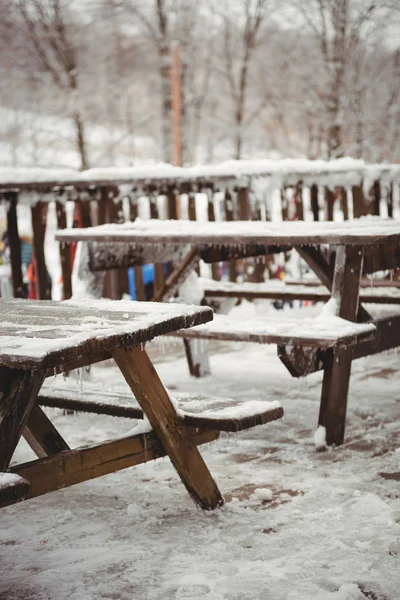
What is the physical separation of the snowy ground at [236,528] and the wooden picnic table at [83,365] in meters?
0.25

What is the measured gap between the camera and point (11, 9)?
78.0 ft

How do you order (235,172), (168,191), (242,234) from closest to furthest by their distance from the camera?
1. (242,234)
2. (168,191)
3. (235,172)

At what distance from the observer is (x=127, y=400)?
3246 millimetres

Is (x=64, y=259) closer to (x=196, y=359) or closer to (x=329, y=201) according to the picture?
(x=196, y=359)

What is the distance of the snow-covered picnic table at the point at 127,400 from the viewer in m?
2.31

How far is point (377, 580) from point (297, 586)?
0.23 m

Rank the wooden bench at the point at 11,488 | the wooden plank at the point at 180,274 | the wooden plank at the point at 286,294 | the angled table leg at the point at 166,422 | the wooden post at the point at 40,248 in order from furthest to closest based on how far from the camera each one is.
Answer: the wooden post at the point at 40,248 → the wooden plank at the point at 286,294 → the wooden plank at the point at 180,274 → the angled table leg at the point at 166,422 → the wooden bench at the point at 11,488

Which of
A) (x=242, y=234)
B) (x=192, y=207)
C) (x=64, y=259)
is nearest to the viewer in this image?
(x=242, y=234)

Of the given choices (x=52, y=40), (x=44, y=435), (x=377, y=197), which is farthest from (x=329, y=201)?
(x=52, y=40)

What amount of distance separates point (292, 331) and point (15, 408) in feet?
5.44

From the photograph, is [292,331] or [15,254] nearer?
[292,331]

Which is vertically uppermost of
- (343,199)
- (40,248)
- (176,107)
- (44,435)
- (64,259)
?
(176,107)

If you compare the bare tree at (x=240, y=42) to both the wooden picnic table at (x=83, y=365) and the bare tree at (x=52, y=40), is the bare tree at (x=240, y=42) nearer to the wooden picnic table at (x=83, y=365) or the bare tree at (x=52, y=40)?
the bare tree at (x=52, y=40)

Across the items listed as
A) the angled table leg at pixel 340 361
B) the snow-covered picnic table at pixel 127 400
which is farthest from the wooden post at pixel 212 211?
the snow-covered picnic table at pixel 127 400
